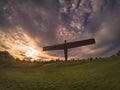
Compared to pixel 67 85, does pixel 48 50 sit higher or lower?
higher

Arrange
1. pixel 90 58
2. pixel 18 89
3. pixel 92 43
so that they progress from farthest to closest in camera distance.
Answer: pixel 92 43
pixel 90 58
pixel 18 89

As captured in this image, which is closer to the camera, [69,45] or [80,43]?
[80,43]

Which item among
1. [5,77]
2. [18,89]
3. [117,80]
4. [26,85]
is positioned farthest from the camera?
[5,77]

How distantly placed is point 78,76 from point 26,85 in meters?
4.67

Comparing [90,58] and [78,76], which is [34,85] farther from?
[90,58]

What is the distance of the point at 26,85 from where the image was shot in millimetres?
16547

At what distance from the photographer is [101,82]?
14.9m

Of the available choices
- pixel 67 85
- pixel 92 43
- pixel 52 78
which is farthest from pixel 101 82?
pixel 92 43

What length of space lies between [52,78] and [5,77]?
492 cm

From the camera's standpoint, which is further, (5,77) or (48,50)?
(48,50)

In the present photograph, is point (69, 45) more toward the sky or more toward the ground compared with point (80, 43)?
more toward the ground

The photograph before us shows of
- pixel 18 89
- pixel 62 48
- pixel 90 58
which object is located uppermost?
pixel 62 48

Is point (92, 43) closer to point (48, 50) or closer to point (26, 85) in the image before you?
point (48, 50)

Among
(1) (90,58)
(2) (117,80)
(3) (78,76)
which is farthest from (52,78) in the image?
(1) (90,58)
